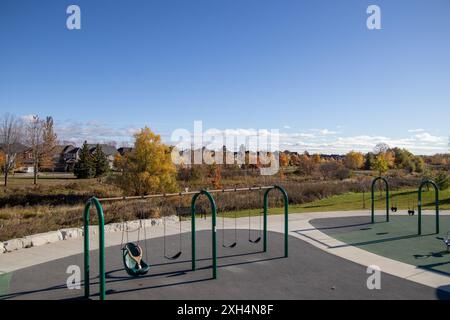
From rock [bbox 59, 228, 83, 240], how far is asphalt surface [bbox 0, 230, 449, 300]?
2.03 metres

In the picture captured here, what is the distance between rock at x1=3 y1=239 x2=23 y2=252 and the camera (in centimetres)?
990

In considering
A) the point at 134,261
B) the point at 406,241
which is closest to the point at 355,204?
the point at 406,241

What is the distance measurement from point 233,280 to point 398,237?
21.7 ft

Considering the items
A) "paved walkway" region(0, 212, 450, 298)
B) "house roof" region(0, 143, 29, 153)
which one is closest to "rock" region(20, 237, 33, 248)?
"paved walkway" region(0, 212, 450, 298)

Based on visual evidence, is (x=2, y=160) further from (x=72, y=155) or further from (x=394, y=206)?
(x=394, y=206)

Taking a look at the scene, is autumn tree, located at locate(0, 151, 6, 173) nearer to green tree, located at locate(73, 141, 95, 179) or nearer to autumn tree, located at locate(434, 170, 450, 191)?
green tree, located at locate(73, 141, 95, 179)

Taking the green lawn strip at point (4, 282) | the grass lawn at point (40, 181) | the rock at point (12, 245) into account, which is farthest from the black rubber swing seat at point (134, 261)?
the grass lawn at point (40, 181)

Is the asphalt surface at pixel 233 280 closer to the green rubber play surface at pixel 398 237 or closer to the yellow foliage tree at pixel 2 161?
the green rubber play surface at pixel 398 237

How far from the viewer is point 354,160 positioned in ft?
209

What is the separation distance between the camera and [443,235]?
12148mm

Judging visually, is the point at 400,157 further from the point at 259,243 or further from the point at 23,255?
the point at 23,255

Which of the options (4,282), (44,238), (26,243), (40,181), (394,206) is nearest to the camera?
(4,282)
